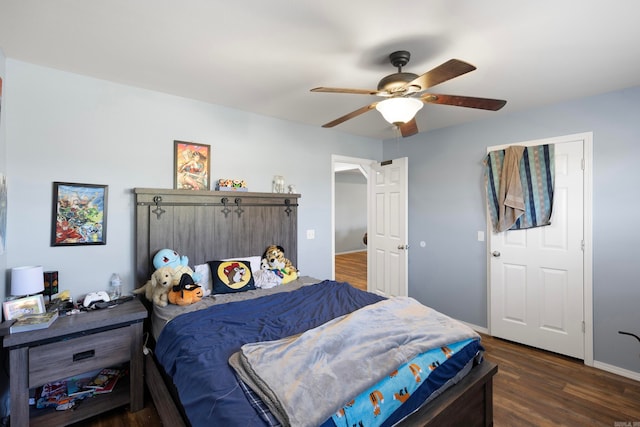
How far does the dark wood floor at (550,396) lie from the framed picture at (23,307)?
2.81 feet

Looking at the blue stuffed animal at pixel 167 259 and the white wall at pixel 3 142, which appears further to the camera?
the blue stuffed animal at pixel 167 259

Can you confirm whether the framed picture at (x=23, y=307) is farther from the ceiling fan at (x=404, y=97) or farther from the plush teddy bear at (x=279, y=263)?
the ceiling fan at (x=404, y=97)

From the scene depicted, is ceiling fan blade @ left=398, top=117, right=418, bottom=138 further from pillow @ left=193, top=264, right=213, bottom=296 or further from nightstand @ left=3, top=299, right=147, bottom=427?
nightstand @ left=3, top=299, right=147, bottom=427

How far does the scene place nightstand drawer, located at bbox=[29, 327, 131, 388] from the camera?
5.65 ft

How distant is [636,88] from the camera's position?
2.43 m

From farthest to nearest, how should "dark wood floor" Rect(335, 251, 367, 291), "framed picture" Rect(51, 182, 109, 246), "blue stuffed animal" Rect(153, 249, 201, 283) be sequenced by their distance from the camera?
"dark wood floor" Rect(335, 251, 367, 291), "blue stuffed animal" Rect(153, 249, 201, 283), "framed picture" Rect(51, 182, 109, 246)

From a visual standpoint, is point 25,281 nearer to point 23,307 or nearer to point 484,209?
point 23,307

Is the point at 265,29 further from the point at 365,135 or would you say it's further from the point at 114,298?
the point at 365,135

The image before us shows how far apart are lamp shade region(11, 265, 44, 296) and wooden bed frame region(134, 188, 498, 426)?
2.04ft

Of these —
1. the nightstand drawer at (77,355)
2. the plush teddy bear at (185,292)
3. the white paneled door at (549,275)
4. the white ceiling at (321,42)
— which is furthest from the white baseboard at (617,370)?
the nightstand drawer at (77,355)

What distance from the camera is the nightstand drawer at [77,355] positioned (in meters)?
1.72

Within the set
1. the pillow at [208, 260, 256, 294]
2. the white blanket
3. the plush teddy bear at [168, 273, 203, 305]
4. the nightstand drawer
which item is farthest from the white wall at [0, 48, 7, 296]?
the white blanket

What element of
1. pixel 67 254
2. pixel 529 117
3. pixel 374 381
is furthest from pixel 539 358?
pixel 67 254

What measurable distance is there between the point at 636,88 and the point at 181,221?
4108 millimetres
